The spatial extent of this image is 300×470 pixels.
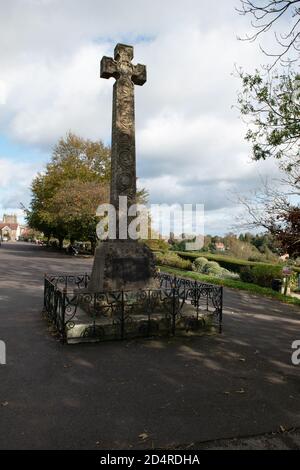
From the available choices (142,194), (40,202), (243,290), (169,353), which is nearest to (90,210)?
(142,194)

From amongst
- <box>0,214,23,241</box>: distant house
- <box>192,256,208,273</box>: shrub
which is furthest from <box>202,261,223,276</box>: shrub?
<box>0,214,23,241</box>: distant house

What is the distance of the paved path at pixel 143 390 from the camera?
3.69 m

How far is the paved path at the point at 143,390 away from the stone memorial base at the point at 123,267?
5.44 ft

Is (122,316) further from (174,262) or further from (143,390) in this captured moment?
(174,262)

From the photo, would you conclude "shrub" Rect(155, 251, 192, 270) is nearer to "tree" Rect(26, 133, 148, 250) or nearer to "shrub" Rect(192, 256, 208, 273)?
"shrub" Rect(192, 256, 208, 273)

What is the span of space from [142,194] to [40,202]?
14484 mm

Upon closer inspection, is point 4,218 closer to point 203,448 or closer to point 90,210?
point 90,210

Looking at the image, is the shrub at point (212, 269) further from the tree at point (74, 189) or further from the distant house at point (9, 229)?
the distant house at point (9, 229)

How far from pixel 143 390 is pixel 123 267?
3.86 m

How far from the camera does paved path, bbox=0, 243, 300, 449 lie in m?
3.69

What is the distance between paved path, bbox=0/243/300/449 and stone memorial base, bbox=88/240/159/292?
1658mm

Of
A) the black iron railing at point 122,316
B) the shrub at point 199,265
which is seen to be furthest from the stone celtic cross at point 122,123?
the shrub at point 199,265

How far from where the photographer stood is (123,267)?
8312 millimetres

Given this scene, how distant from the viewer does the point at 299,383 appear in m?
5.21
